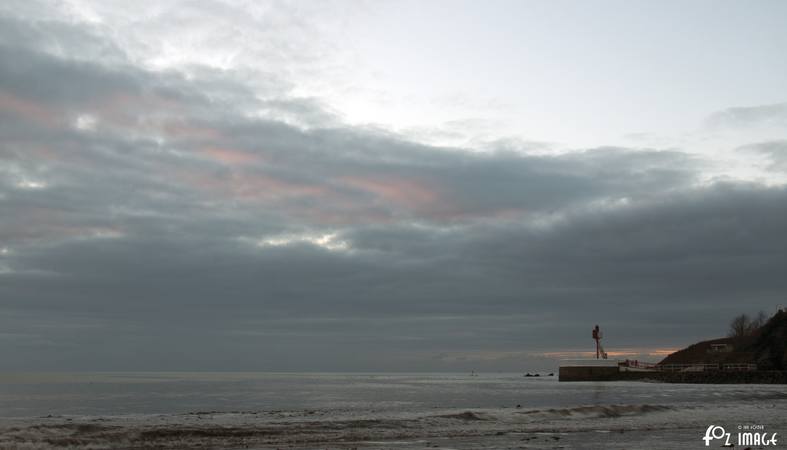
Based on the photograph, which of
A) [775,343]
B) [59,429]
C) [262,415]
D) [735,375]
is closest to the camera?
[59,429]

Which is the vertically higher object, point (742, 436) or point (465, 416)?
point (742, 436)

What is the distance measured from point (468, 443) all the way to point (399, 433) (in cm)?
680

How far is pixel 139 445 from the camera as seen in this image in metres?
36.3

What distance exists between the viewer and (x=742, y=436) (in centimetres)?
3812

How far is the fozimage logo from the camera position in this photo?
35062mm

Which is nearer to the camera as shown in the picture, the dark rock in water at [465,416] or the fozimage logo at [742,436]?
the fozimage logo at [742,436]

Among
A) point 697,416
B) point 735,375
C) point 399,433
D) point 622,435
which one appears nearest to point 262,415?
point 399,433

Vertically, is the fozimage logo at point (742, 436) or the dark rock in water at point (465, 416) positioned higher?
the fozimage logo at point (742, 436)

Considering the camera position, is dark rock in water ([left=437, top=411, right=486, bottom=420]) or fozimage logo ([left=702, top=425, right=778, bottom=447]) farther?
dark rock in water ([left=437, top=411, right=486, bottom=420])

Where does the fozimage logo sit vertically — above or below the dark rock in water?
above

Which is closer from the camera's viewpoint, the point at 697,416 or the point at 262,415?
the point at 697,416

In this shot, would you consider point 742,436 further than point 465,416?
No

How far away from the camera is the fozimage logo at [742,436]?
35062 millimetres

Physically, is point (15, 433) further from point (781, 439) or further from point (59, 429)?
point (781, 439)
